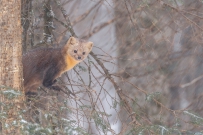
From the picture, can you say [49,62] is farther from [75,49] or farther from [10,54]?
[10,54]

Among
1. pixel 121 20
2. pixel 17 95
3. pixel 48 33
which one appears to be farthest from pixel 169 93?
pixel 17 95

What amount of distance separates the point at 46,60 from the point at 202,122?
5.99 ft

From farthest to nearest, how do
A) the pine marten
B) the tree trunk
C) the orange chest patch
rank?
1. the orange chest patch
2. the pine marten
3. the tree trunk

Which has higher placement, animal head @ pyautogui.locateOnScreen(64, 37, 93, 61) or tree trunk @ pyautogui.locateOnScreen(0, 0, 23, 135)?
animal head @ pyautogui.locateOnScreen(64, 37, 93, 61)

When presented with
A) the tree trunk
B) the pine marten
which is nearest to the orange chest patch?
the pine marten

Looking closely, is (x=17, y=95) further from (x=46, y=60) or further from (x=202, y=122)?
(x=202, y=122)

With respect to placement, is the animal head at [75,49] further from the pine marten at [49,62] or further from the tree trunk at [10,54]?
the tree trunk at [10,54]

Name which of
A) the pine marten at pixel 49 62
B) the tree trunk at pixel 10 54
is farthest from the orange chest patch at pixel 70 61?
the tree trunk at pixel 10 54

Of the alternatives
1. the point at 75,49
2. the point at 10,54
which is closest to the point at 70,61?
the point at 75,49

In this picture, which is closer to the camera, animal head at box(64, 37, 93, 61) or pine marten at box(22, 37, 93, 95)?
pine marten at box(22, 37, 93, 95)

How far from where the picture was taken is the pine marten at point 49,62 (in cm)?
534

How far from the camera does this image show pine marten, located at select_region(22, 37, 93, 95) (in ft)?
17.5

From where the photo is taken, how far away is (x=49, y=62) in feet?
18.1

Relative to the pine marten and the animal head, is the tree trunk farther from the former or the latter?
the animal head
